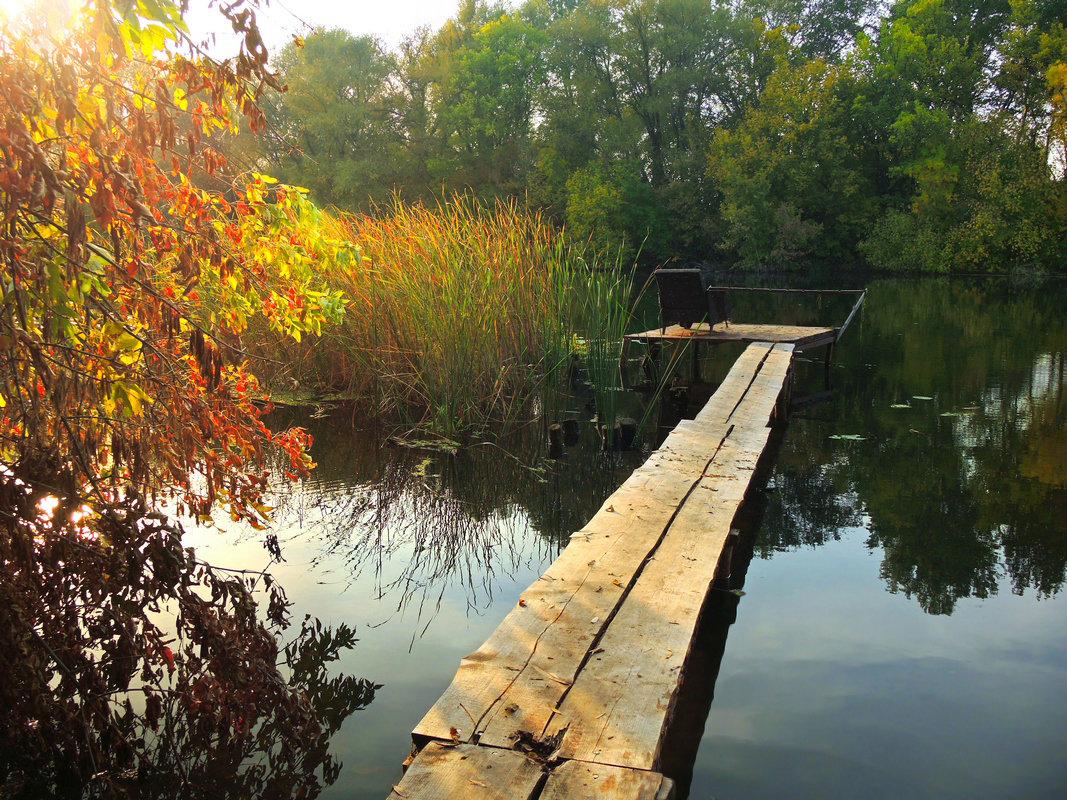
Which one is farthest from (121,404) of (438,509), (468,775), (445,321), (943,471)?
(943,471)

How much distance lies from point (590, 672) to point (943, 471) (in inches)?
174

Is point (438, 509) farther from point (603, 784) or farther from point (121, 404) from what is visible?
point (603, 784)

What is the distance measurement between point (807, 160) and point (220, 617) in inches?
1263

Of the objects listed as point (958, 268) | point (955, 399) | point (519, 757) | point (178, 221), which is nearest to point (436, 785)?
point (519, 757)

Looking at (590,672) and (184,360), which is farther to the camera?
(184,360)

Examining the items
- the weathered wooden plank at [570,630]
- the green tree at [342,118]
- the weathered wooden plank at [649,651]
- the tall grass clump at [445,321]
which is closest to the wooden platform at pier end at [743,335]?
the tall grass clump at [445,321]

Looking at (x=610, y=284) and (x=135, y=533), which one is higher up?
(x=610, y=284)

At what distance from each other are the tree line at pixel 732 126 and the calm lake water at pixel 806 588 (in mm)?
22937

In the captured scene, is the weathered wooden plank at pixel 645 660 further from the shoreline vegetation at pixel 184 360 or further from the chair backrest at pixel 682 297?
the chair backrest at pixel 682 297

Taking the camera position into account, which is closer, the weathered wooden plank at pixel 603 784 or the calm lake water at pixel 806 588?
the weathered wooden plank at pixel 603 784

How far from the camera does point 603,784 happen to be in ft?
6.16

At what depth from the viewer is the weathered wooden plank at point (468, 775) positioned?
1831 millimetres

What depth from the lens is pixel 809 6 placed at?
3750 cm

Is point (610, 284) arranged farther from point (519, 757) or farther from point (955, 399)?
point (519, 757)
